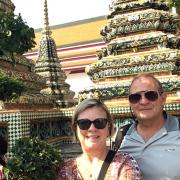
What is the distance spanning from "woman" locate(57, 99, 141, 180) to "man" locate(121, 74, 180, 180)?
8.3 inches

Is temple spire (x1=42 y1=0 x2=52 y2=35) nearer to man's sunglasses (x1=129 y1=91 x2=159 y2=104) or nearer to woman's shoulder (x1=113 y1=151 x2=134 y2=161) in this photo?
man's sunglasses (x1=129 y1=91 x2=159 y2=104)

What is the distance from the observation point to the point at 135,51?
8.55 m

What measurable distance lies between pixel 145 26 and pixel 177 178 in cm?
644

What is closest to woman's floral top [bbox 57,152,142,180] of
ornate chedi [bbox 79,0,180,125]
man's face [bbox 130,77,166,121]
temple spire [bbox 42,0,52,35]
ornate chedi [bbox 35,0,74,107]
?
man's face [bbox 130,77,166,121]

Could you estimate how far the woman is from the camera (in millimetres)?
2299

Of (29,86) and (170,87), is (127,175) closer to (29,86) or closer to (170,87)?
(170,87)

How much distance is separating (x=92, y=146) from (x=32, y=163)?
0.74 m

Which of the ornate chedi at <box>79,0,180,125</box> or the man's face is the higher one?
the ornate chedi at <box>79,0,180,125</box>

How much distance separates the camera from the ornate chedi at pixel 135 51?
7910mm

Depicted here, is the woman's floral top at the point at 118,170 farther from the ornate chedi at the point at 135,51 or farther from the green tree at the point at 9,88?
the ornate chedi at the point at 135,51

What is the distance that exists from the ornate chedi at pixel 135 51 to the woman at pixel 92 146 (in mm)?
4861

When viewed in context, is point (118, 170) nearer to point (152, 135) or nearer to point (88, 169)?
point (88, 169)

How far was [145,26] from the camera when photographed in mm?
8617

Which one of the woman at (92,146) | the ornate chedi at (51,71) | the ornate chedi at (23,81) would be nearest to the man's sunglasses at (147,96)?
the woman at (92,146)
